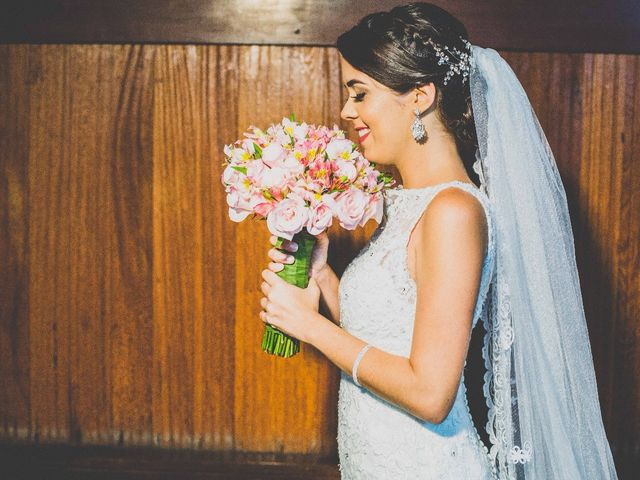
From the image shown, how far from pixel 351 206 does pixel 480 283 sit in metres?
0.37

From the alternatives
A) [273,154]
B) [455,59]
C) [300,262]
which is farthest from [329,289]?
[455,59]

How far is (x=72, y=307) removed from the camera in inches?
90.2

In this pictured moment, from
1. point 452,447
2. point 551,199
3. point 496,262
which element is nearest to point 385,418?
point 452,447

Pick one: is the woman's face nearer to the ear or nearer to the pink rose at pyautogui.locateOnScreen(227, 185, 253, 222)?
the ear

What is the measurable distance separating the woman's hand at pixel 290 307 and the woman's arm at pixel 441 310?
0.79ft

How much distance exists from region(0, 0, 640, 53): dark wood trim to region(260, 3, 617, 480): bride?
73cm

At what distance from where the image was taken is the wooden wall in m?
2.22

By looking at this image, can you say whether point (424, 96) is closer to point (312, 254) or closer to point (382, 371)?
point (312, 254)

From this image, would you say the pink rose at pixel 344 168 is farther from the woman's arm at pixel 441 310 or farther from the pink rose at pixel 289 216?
the woman's arm at pixel 441 310

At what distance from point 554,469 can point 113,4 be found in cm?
224

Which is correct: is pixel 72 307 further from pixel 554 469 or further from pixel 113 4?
pixel 554 469

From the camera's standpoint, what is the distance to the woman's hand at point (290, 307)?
1.43m

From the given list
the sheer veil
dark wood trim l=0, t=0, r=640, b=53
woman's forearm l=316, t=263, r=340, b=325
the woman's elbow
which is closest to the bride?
the sheer veil

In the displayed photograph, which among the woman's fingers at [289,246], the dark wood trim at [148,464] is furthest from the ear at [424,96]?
the dark wood trim at [148,464]
